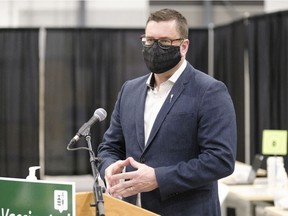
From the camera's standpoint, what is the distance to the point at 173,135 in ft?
7.09

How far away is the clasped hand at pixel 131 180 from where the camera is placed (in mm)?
2020

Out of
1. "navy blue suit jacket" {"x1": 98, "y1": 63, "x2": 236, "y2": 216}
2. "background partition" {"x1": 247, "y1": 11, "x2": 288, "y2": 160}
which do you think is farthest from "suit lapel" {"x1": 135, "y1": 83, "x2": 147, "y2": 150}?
"background partition" {"x1": 247, "y1": 11, "x2": 288, "y2": 160}

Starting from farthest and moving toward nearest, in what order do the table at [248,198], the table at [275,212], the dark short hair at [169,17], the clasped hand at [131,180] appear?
the table at [248,198] → the table at [275,212] → the dark short hair at [169,17] → the clasped hand at [131,180]

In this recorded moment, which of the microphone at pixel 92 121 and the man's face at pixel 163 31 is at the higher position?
the man's face at pixel 163 31

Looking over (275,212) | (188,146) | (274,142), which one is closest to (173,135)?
(188,146)

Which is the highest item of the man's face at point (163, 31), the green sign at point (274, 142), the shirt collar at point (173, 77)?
the man's face at point (163, 31)

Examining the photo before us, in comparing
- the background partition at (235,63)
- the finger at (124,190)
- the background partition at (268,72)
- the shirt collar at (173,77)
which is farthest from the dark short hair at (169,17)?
the background partition at (235,63)

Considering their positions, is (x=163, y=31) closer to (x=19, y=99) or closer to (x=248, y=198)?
(x=248, y=198)

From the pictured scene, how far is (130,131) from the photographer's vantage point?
229cm

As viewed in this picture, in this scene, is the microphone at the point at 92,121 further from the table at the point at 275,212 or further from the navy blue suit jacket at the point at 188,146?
the table at the point at 275,212

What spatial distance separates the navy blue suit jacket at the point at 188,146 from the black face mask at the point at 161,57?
0.23 feet

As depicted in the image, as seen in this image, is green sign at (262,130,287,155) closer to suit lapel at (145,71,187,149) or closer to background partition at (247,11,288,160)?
background partition at (247,11,288,160)

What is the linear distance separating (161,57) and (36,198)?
744 mm

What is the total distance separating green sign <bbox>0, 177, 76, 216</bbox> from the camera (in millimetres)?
1729
